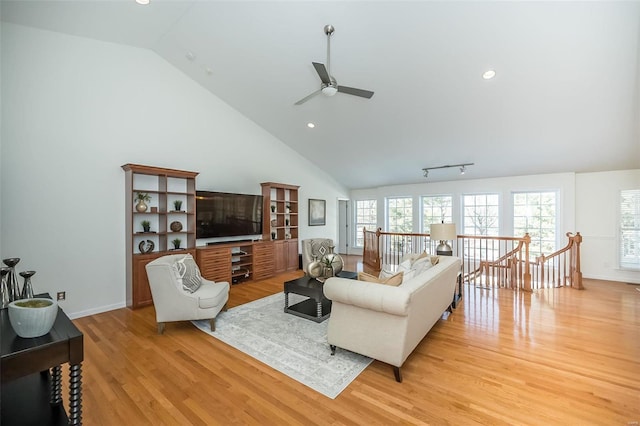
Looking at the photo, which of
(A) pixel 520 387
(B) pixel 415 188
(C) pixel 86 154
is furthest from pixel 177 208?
(B) pixel 415 188

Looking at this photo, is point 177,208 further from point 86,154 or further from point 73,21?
point 73,21

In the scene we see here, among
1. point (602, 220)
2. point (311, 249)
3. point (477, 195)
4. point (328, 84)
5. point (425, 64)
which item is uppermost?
point (425, 64)

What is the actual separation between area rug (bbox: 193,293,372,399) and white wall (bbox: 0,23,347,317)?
1964 millimetres

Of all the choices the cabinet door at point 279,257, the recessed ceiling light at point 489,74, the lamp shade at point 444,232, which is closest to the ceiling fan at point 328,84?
the recessed ceiling light at point 489,74

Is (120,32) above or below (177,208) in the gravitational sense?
above

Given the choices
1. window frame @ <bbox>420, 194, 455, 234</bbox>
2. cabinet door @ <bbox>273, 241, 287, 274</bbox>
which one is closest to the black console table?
cabinet door @ <bbox>273, 241, 287, 274</bbox>

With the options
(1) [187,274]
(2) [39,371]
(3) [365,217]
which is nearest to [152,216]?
(1) [187,274]

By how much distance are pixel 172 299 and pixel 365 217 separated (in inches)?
283

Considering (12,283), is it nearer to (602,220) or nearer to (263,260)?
(263,260)

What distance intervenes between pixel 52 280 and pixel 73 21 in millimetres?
3393

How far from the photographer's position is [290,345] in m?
2.93

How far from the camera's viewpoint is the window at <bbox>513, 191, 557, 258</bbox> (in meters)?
6.46

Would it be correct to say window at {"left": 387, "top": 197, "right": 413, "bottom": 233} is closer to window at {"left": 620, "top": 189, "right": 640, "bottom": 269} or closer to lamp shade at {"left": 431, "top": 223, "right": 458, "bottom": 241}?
lamp shade at {"left": 431, "top": 223, "right": 458, "bottom": 241}

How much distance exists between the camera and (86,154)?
395 centimetres
